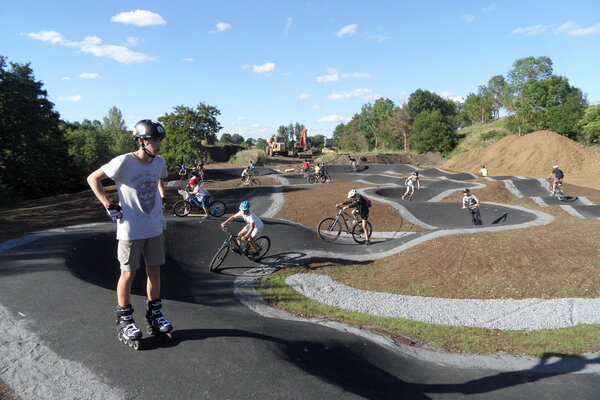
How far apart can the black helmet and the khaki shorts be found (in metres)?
1.22

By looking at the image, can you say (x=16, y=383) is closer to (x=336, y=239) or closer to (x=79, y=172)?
(x=336, y=239)

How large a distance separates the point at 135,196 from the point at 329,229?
39.7 feet

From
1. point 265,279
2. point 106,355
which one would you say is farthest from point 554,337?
point 106,355

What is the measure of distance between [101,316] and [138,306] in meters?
0.62

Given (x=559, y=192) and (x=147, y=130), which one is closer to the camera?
(x=147, y=130)

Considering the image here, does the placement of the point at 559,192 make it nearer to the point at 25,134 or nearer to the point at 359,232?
the point at 359,232

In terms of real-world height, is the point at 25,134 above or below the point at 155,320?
above

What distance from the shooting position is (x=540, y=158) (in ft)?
147

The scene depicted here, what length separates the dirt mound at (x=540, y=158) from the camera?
135 ft

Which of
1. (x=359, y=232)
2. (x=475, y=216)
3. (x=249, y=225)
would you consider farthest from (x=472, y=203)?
(x=249, y=225)

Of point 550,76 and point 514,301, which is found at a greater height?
point 550,76

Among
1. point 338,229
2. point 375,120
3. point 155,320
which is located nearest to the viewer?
point 155,320

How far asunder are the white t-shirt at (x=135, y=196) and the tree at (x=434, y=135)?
6764cm

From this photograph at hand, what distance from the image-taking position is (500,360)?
6488 millimetres
